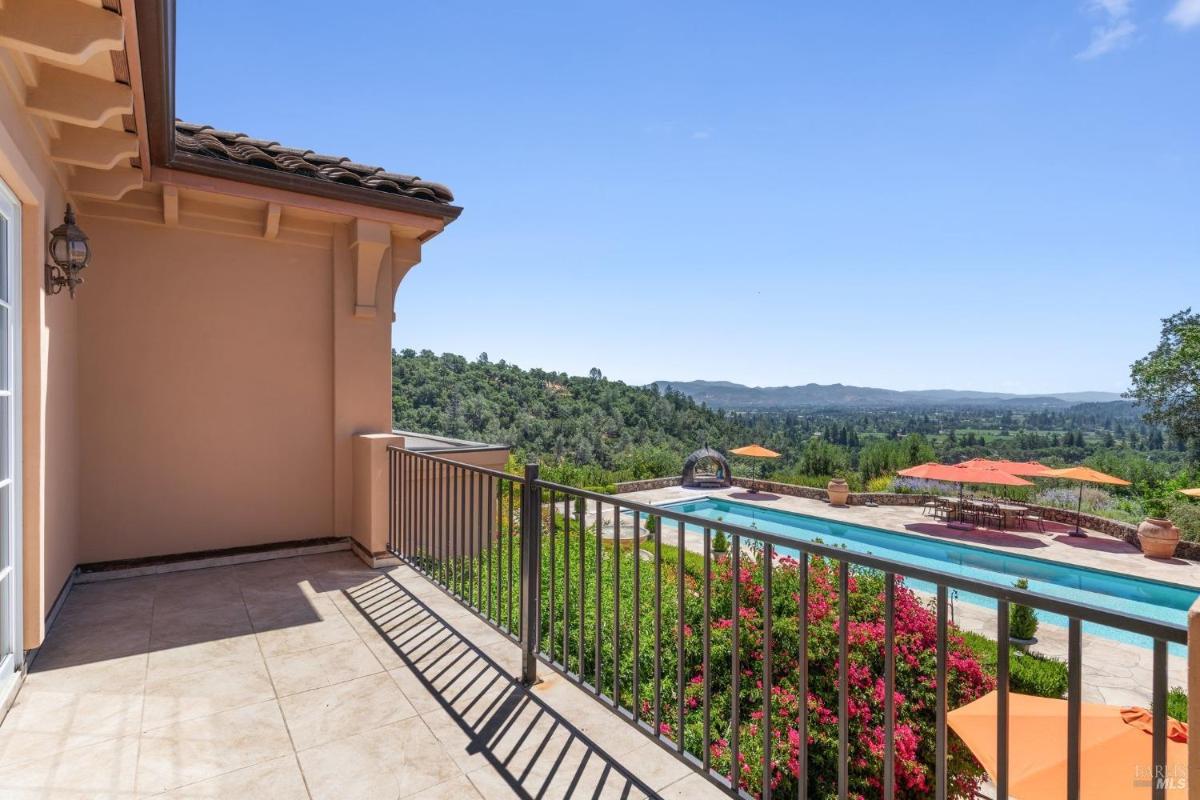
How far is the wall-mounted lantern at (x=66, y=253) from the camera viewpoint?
316cm

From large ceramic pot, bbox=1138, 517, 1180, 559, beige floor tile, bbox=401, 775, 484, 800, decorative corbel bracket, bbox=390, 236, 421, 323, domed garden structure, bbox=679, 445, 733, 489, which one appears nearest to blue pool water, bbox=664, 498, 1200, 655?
large ceramic pot, bbox=1138, 517, 1180, 559

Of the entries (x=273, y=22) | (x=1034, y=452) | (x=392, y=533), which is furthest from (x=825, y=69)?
(x=1034, y=452)

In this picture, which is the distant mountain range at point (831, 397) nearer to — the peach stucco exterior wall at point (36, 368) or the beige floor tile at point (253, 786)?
the peach stucco exterior wall at point (36, 368)

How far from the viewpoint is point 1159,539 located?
34.4 ft

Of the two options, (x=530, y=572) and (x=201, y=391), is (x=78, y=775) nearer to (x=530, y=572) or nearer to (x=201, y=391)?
(x=530, y=572)

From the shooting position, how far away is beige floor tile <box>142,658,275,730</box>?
8.38ft

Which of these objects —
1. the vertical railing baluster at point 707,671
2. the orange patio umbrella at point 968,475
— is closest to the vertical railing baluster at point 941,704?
the vertical railing baluster at point 707,671

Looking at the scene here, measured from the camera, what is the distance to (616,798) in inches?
80.4

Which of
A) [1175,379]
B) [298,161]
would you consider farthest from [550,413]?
[298,161]

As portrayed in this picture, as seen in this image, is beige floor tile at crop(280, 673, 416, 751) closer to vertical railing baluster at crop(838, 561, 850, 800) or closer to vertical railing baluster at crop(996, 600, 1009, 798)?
vertical railing baluster at crop(838, 561, 850, 800)

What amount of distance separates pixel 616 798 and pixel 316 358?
4.45 meters

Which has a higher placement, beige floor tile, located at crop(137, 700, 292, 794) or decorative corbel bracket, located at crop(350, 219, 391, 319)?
decorative corbel bracket, located at crop(350, 219, 391, 319)

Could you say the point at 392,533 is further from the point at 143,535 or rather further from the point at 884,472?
the point at 884,472

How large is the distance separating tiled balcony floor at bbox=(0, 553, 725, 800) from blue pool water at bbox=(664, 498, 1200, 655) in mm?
4739
